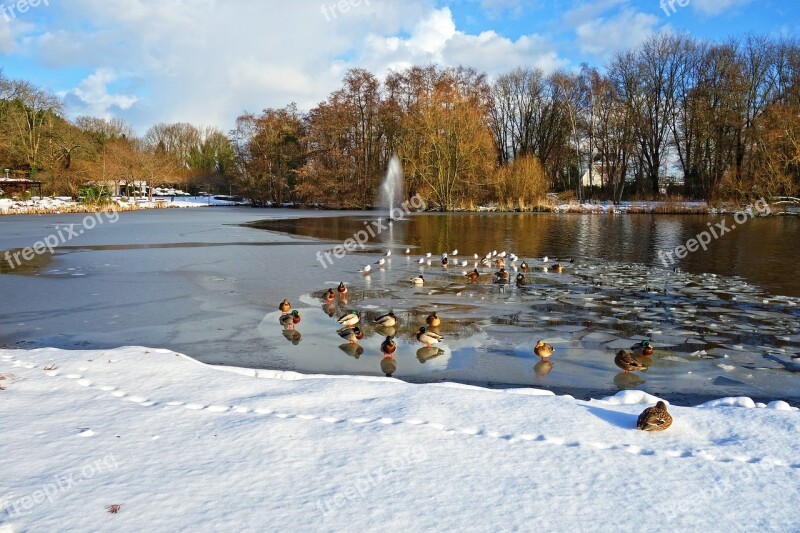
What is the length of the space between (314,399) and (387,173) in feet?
186

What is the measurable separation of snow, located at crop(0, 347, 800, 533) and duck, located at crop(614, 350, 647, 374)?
135cm

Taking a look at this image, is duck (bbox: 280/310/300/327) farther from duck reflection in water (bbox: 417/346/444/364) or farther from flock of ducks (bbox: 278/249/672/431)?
duck reflection in water (bbox: 417/346/444/364)

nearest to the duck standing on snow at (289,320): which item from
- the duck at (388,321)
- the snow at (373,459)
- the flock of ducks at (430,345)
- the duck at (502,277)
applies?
the flock of ducks at (430,345)

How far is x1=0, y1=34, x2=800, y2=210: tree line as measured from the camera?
4606cm

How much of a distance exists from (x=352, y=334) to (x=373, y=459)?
410 centimetres

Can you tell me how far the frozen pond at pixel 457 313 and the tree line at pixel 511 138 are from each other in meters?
32.4

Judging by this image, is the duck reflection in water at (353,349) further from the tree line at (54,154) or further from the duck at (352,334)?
the tree line at (54,154)

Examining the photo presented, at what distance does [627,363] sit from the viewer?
6.63 m

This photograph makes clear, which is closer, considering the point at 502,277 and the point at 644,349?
the point at 644,349

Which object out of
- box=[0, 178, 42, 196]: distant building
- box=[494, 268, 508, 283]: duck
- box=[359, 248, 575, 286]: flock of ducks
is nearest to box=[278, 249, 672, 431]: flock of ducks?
box=[359, 248, 575, 286]: flock of ducks

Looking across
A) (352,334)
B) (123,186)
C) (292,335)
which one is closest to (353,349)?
(352,334)

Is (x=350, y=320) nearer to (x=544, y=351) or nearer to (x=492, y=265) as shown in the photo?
(x=544, y=351)

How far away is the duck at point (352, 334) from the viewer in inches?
312

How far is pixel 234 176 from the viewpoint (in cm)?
7244
